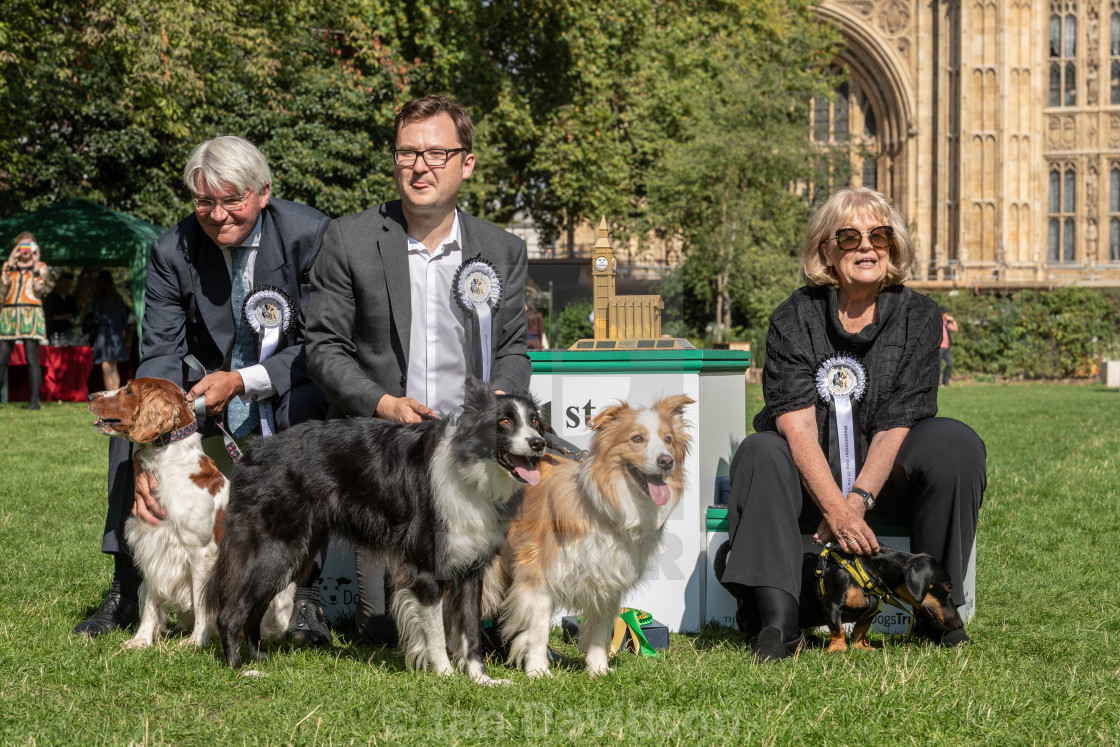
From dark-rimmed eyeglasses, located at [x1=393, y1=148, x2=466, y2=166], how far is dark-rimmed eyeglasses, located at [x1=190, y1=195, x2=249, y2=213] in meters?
0.78

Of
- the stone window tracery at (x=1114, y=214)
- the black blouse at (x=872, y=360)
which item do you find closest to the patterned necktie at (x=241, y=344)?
the black blouse at (x=872, y=360)

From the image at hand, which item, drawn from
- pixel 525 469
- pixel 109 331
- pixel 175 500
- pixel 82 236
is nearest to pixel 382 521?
pixel 525 469

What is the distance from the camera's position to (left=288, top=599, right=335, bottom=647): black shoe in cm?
441

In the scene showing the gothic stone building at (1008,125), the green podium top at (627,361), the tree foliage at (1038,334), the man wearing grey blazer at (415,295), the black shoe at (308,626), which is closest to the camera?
the man wearing grey blazer at (415,295)

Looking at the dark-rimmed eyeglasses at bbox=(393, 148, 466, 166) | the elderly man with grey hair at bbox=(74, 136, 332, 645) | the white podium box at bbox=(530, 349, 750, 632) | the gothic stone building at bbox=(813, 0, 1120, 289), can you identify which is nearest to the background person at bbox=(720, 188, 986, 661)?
the white podium box at bbox=(530, 349, 750, 632)

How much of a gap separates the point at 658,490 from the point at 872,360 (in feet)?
4.70

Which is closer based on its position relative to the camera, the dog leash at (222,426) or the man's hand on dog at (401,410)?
the man's hand on dog at (401,410)

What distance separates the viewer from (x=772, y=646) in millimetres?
4086

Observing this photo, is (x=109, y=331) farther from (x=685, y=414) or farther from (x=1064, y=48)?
(x=1064, y=48)

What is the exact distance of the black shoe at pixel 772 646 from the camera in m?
4.05

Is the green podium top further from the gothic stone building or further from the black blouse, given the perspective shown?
the gothic stone building

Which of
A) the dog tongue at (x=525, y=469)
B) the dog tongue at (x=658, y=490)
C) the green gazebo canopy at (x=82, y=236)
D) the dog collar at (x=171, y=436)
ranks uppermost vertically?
the green gazebo canopy at (x=82, y=236)

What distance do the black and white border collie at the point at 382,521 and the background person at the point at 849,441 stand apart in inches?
43.6

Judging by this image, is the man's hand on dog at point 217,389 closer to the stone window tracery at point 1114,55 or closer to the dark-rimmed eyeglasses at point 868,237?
the dark-rimmed eyeglasses at point 868,237
